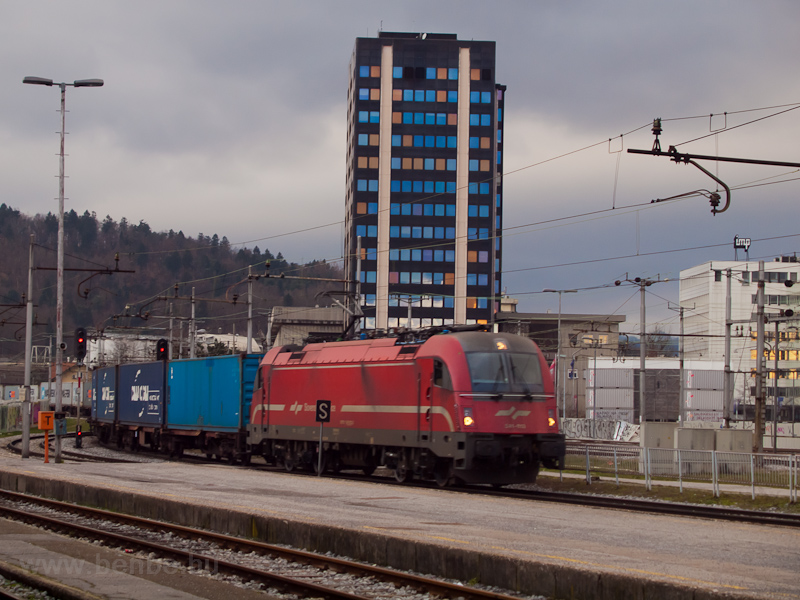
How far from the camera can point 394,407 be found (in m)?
25.0

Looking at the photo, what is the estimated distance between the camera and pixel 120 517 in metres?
18.2

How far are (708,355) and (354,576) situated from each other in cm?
13530

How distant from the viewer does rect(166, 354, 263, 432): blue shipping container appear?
110ft

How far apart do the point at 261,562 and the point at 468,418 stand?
31.3 ft

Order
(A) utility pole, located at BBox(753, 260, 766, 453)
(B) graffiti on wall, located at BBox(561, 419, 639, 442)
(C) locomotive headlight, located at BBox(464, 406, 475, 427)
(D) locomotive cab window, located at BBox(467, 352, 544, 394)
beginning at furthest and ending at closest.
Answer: (B) graffiti on wall, located at BBox(561, 419, 639, 442)
(A) utility pole, located at BBox(753, 260, 766, 453)
(D) locomotive cab window, located at BBox(467, 352, 544, 394)
(C) locomotive headlight, located at BBox(464, 406, 475, 427)

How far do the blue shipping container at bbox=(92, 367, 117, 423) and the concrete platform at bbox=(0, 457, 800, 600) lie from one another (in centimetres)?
2528

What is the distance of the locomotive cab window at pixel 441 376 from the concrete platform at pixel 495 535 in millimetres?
2562

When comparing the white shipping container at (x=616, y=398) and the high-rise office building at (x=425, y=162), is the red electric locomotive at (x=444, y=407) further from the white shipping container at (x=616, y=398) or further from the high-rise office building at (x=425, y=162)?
the high-rise office building at (x=425, y=162)

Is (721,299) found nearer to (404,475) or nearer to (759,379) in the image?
(759,379)

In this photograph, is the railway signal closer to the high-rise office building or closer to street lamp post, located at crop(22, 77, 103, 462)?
street lamp post, located at crop(22, 77, 103, 462)

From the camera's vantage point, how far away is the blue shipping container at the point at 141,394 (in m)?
41.0

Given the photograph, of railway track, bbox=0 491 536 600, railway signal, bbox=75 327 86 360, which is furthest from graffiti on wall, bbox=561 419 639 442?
railway track, bbox=0 491 536 600

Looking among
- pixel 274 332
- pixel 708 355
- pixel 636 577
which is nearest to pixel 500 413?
pixel 636 577

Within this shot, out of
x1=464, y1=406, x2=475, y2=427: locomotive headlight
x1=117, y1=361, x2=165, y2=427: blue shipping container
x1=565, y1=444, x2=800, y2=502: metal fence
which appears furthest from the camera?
x1=117, y1=361, x2=165, y2=427: blue shipping container
